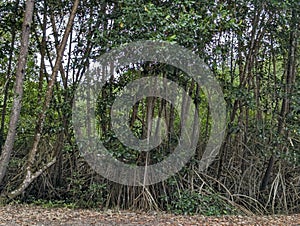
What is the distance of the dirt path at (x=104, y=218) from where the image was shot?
4.24 metres

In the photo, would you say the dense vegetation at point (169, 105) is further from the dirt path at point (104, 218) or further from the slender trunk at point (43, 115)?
the dirt path at point (104, 218)

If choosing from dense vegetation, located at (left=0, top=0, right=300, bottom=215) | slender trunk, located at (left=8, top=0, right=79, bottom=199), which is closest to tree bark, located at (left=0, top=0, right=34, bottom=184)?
dense vegetation, located at (left=0, top=0, right=300, bottom=215)

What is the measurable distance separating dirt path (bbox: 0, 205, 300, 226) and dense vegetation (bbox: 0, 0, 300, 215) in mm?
358

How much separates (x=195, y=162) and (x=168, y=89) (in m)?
1.15

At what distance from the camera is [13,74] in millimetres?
6363

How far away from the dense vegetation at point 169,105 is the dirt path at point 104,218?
0.36 m

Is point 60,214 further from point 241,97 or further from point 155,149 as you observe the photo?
point 241,97

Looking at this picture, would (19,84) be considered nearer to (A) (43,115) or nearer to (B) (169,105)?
(A) (43,115)

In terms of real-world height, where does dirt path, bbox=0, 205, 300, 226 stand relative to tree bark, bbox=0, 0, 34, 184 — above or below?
below

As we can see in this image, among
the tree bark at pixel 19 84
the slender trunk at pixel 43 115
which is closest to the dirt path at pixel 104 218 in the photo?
the slender trunk at pixel 43 115

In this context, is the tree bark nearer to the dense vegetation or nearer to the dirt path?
the dense vegetation

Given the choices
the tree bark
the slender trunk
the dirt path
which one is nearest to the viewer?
the dirt path

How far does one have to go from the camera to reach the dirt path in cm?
424

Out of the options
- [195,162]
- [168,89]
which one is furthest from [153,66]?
[195,162]
